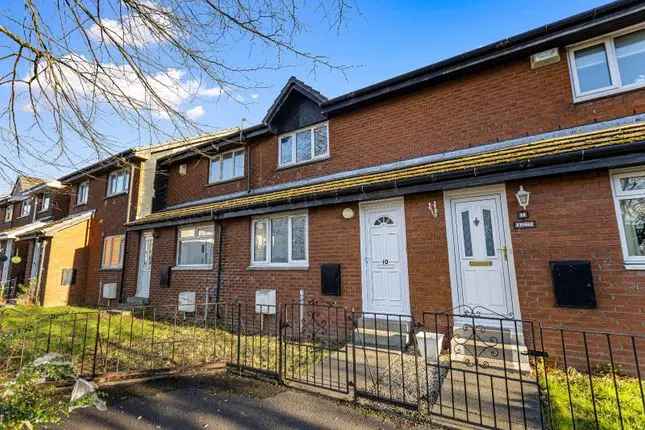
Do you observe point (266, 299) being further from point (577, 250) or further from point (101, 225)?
point (101, 225)

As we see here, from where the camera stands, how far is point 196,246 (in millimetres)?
11109

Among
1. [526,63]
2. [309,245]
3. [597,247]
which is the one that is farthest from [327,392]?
[526,63]

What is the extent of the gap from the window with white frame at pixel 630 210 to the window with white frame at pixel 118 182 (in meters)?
16.1

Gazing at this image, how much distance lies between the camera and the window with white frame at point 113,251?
13.9m

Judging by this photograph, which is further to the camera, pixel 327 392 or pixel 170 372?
pixel 170 372

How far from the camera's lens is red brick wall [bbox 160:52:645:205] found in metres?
6.29

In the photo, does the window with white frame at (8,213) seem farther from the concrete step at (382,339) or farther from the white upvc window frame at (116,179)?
the concrete step at (382,339)

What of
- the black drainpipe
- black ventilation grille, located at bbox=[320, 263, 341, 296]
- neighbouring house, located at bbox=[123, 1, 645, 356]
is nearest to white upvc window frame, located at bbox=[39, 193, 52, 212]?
neighbouring house, located at bbox=[123, 1, 645, 356]

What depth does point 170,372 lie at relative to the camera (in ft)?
17.2

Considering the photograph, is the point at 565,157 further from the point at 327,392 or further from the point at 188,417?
the point at 188,417

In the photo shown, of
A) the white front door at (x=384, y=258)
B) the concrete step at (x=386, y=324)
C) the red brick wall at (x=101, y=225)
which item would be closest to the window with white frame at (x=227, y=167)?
the red brick wall at (x=101, y=225)

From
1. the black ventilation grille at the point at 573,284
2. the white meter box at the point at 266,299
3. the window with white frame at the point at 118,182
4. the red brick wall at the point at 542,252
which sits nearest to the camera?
the red brick wall at the point at 542,252

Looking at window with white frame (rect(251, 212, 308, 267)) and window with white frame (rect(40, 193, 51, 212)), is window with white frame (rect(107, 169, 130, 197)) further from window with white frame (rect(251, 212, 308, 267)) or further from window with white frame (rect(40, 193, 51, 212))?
window with white frame (rect(251, 212, 308, 267))

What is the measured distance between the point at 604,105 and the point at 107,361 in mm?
10432
